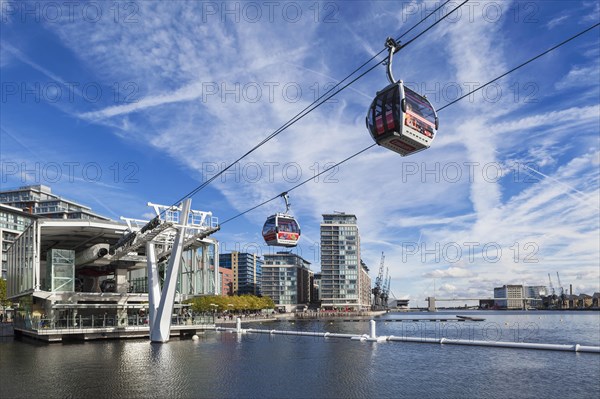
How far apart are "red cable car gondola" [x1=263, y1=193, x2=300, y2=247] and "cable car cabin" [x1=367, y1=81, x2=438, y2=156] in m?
21.2

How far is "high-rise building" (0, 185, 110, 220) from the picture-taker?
6752 inches

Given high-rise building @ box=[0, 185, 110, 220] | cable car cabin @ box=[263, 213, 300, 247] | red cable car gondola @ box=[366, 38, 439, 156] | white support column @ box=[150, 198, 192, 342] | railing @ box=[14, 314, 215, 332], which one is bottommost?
railing @ box=[14, 314, 215, 332]

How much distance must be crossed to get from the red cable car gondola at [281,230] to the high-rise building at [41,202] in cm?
14943

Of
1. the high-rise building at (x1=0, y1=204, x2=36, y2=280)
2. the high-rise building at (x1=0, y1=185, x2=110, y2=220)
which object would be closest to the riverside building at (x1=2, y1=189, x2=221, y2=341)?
the high-rise building at (x1=0, y1=204, x2=36, y2=280)

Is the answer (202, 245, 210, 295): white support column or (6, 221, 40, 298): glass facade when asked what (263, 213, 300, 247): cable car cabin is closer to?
(202, 245, 210, 295): white support column

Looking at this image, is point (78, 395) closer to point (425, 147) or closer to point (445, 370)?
point (425, 147)

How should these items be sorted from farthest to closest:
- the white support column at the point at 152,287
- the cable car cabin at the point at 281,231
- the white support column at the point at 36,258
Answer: the white support column at the point at 36,258, the white support column at the point at 152,287, the cable car cabin at the point at 281,231

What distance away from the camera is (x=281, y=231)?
39.0 m

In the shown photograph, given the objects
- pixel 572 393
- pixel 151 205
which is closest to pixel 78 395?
pixel 572 393

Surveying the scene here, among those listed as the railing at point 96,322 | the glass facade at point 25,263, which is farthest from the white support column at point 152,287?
the glass facade at point 25,263

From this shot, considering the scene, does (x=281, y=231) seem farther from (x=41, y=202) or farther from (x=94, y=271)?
(x=41, y=202)

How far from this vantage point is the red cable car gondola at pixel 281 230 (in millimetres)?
38869

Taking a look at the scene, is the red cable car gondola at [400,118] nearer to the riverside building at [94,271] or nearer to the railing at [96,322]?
the riverside building at [94,271]

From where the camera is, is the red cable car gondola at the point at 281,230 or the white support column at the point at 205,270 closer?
the red cable car gondola at the point at 281,230
